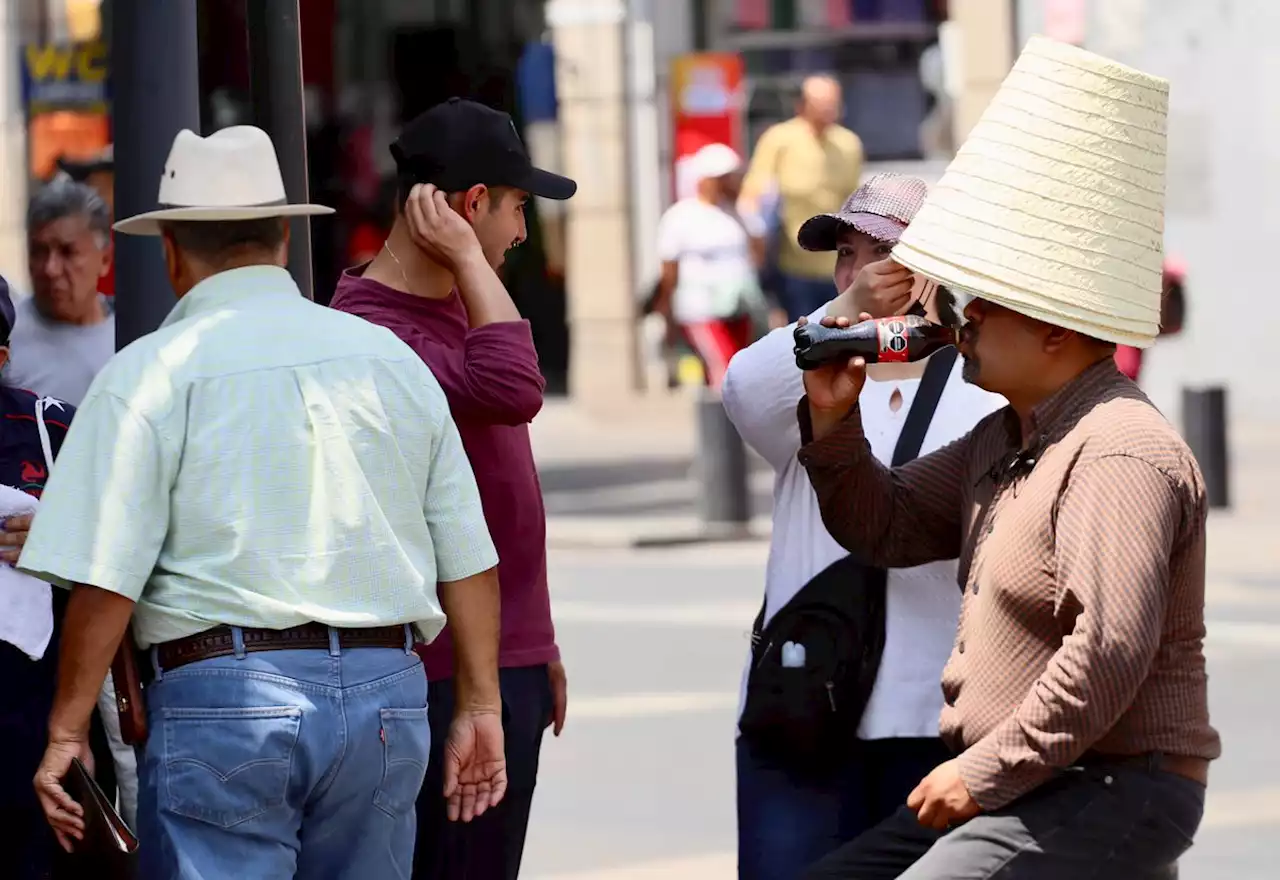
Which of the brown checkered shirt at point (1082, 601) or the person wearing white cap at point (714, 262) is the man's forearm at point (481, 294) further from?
the person wearing white cap at point (714, 262)

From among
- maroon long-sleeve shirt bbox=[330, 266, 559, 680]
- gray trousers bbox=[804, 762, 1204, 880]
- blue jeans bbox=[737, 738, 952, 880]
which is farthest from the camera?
blue jeans bbox=[737, 738, 952, 880]

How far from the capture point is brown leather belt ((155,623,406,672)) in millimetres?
4078

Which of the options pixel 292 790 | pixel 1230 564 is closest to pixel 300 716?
pixel 292 790

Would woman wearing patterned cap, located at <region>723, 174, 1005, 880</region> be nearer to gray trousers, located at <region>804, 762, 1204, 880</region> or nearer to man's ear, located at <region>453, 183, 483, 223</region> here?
man's ear, located at <region>453, 183, 483, 223</region>

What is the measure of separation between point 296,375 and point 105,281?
5987mm

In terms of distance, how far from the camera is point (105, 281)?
9.93m

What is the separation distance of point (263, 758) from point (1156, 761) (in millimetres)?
1341

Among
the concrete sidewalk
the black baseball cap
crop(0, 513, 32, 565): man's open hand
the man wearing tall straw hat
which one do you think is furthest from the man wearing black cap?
the concrete sidewalk

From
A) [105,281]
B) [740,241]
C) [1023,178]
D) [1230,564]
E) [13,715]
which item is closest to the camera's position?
[1023,178]

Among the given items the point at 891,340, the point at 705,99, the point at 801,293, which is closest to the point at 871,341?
the point at 891,340

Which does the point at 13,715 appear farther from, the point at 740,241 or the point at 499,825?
the point at 740,241

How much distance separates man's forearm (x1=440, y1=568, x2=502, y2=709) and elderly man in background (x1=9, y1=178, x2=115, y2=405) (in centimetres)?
289

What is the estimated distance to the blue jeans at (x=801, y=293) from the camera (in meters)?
19.0

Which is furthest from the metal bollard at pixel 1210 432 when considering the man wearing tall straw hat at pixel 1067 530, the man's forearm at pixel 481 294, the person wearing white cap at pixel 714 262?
the man wearing tall straw hat at pixel 1067 530
